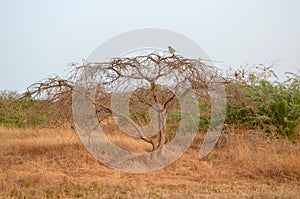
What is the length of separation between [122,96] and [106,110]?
0.60 metres

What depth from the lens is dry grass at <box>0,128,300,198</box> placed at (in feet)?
18.3

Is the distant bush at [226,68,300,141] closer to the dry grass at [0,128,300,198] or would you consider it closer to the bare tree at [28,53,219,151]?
the dry grass at [0,128,300,198]

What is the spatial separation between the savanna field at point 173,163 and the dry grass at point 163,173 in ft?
0.06

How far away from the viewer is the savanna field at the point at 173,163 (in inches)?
228

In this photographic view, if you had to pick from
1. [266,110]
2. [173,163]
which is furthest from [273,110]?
[173,163]

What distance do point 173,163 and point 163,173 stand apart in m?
0.71

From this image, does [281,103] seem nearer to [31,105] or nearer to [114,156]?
[114,156]

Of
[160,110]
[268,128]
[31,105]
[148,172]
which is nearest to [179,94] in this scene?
[160,110]

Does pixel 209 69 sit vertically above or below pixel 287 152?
above

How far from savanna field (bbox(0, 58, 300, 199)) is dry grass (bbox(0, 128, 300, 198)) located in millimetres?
18

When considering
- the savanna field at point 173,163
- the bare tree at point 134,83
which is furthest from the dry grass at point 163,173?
the bare tree at point 134,83

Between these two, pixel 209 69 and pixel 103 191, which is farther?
pixel 209 69

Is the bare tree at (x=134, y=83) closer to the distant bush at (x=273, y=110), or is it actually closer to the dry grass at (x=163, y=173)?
the dry grass at (x=163, y=173)

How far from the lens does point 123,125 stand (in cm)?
831
